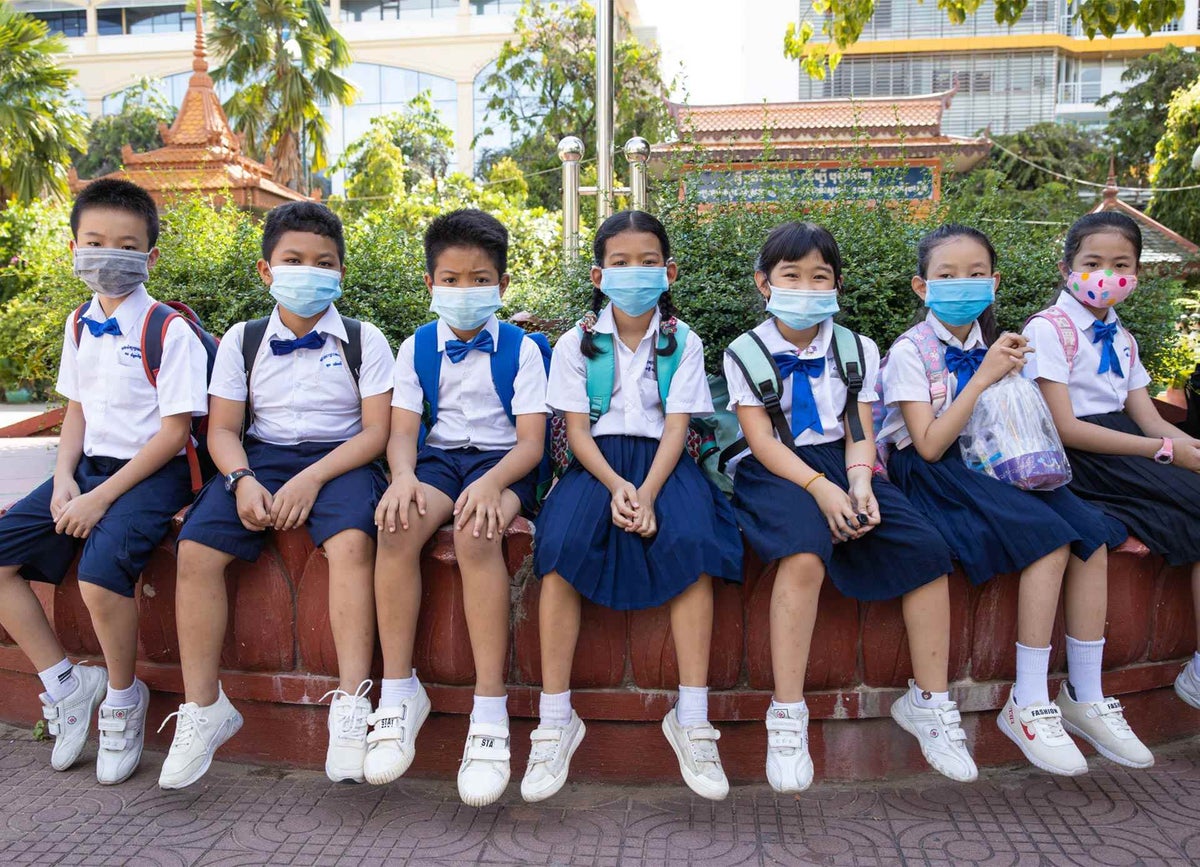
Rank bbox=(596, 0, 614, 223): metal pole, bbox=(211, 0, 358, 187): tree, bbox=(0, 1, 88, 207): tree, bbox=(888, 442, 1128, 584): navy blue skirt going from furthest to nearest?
bbox=(211, 0, 358, 187): tree → bbox=(0, 1, 88, 207): tree → bbox=(596, 0, 614, 223): metal pole → bbox=(888, 442, 1128, 584): navy blue skirt

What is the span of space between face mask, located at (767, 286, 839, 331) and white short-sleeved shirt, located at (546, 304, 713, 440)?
0.31 metres

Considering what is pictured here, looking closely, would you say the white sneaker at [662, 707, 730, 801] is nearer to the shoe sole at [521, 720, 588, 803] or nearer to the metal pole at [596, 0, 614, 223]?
the shoe sole at [521, 720, 588, 803]

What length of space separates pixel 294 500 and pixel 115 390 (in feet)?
2.65

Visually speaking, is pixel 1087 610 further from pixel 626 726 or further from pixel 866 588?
pixel 626 726

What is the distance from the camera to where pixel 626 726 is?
9.30 feet

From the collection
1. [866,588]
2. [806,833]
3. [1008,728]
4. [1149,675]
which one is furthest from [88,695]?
[1149,675]

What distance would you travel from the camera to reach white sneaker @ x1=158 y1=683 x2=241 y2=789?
2578mm

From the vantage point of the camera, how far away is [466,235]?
304 cm

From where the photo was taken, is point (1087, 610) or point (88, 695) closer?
point (1087, 610)

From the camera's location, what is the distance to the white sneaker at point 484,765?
2.47m

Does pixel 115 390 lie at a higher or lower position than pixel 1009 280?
lower

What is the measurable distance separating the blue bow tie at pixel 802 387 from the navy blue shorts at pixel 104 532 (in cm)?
198

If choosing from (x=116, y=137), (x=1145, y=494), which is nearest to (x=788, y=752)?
(x=1145, y=494)

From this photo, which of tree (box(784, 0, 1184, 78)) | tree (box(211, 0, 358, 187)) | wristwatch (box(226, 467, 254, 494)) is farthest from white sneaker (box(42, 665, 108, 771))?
tree (box(211, 0, 358, 187))
